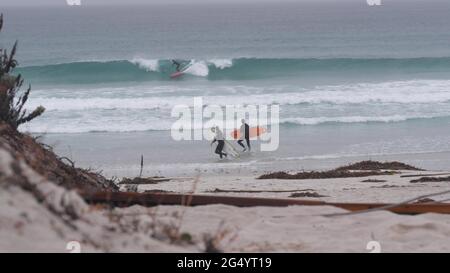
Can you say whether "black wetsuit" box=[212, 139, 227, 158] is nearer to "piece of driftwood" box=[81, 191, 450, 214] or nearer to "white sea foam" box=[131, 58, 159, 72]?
"piece of driftwood" box=[81, 191, 450, 214]

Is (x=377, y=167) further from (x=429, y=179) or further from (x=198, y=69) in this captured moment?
(x=198, y=69)

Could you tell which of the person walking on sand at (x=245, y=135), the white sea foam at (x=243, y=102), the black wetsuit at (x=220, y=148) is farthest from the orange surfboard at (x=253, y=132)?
the white sea foam at (x=243, y=102)

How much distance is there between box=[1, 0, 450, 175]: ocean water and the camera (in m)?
21.7

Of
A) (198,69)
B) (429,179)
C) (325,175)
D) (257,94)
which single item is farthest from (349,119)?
(198,69)

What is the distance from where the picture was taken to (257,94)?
116 ft

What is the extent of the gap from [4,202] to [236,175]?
14.0 m

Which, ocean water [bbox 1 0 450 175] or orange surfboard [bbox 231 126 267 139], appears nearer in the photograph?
ocean water [bbox 1 0 450 175]

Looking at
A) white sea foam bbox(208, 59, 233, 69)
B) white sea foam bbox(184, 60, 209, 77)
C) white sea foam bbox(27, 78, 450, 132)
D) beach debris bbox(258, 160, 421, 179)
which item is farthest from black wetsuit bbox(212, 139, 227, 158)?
white sea foam bbox(208, 59, 233, 69)

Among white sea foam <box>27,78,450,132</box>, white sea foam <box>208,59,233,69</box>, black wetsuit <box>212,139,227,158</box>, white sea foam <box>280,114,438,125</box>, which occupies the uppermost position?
white sea foam <box>208,59,233,69</box>

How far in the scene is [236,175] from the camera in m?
18.2

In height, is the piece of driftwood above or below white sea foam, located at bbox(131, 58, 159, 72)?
below

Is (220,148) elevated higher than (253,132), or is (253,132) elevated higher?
(253,132)
